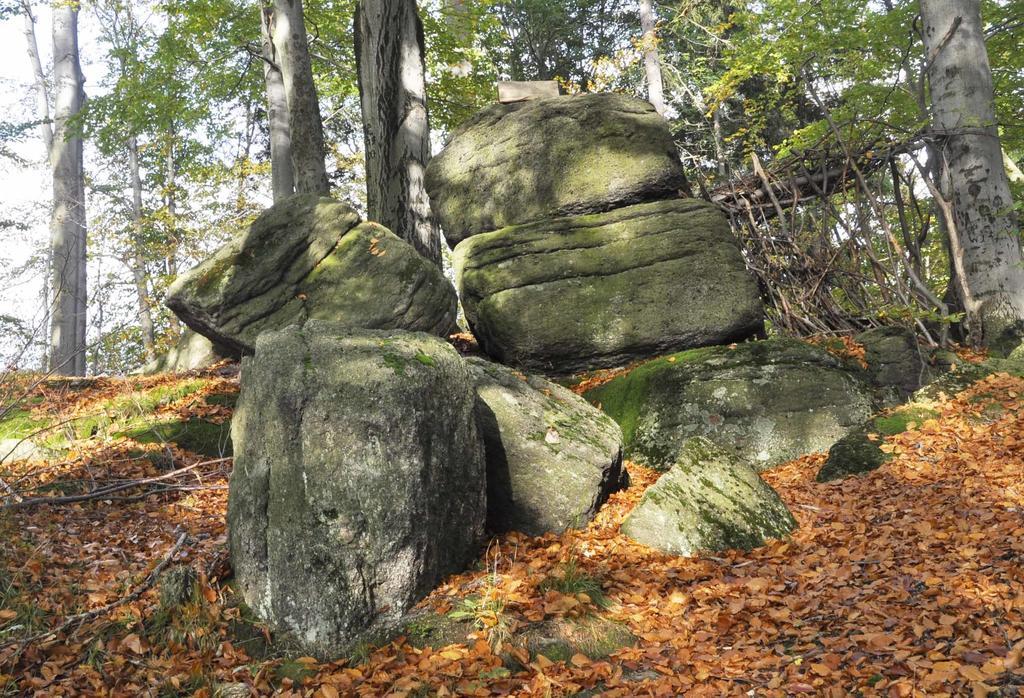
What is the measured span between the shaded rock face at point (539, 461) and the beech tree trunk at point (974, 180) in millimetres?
5493

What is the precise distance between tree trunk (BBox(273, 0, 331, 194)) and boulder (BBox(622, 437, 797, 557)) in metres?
7.73

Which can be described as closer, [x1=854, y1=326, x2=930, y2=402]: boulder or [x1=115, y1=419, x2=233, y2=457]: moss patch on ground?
[x1=115, y1=419, x2=233, y2=457]: moss patch on ground

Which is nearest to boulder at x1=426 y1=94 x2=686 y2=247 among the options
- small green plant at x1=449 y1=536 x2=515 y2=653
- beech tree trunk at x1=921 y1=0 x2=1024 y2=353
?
beech tree trunk at x1=921 y1=0 x2=1024 y2=353

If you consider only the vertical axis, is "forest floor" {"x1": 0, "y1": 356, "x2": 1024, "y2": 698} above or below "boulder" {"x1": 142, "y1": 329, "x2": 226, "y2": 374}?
below

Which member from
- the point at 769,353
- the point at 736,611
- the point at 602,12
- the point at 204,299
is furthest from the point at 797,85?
the point at 736,611

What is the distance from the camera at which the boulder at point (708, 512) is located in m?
5.45

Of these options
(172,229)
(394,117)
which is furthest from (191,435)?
(172,229)

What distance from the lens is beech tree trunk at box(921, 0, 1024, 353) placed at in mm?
8633

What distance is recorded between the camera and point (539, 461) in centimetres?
588

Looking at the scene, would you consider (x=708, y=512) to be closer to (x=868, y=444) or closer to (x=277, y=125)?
(x=868, y=444)

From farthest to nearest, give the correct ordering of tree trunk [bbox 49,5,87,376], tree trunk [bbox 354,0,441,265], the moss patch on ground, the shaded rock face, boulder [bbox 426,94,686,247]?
1. tree trunk [bbox 49,5,87,376]
2. tree trunk [bbox 354,0,441,265]
3. boulder [bbox 426,94,686,247]
4. the moss patch on ground
5. the shaded rock face

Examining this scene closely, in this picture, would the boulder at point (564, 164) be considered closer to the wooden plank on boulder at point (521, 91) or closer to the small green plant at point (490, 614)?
the wooden plank on boulder at point (521, 91)

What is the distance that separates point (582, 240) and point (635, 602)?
212 inches

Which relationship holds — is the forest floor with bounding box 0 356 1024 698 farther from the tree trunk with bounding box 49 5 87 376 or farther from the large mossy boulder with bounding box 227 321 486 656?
the tree trunk with bounding box 49 5 87 376
